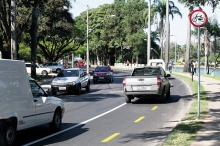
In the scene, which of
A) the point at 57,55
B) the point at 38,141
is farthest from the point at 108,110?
the point at 57,55

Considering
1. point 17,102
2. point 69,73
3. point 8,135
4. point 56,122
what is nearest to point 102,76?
point 69,73

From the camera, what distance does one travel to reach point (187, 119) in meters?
11.9

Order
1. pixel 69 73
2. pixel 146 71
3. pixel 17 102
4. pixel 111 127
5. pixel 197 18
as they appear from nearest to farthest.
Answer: pixel 17 102
pixel 111 127
pixel 197 18
pixel 146 71
pixel 69 73

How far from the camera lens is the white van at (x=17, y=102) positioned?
8250mm

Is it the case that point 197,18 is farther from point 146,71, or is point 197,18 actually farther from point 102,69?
point 102,69

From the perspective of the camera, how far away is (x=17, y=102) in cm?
868

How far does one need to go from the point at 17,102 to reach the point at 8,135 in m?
0.77

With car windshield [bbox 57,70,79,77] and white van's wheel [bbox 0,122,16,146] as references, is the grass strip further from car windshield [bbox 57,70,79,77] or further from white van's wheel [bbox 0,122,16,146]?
car windshield [bbox 57,70,79,77]

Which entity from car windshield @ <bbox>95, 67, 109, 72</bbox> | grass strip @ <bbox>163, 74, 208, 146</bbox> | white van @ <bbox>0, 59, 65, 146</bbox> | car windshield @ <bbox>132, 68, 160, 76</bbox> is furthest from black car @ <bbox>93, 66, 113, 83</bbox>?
white van @ <bbox>0, 59, 65, 146</bbox>

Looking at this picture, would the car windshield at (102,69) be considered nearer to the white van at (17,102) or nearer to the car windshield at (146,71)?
the car windshield at (146,71)

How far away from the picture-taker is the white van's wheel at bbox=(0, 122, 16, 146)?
816 cm

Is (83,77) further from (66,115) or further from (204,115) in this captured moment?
(204,115)

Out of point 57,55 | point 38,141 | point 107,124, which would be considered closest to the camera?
point 38,141

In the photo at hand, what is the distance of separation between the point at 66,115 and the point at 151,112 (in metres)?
3.18
